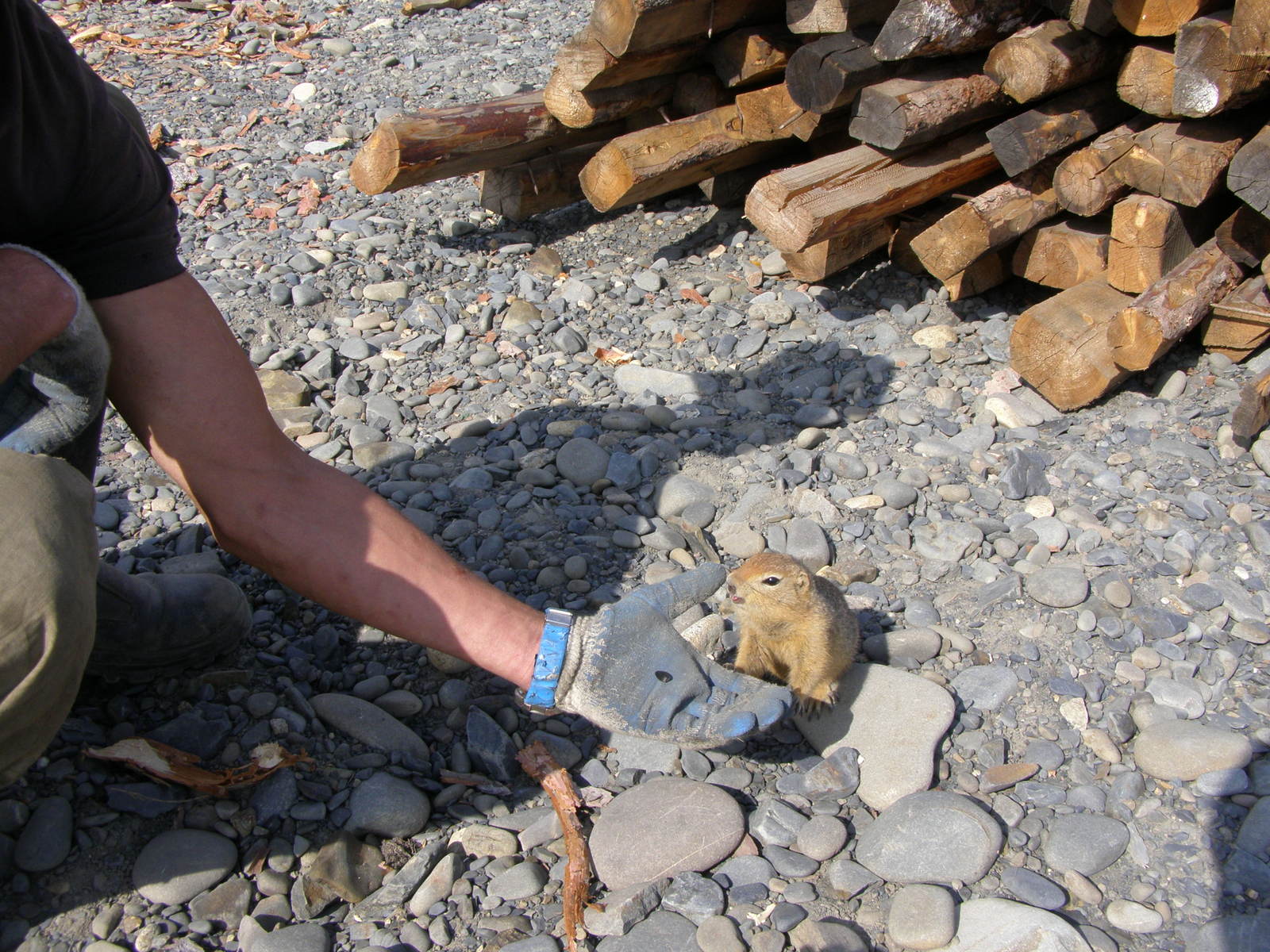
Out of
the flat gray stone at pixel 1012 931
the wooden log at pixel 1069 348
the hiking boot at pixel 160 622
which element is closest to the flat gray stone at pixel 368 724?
the hiking boot at pixel 160 622

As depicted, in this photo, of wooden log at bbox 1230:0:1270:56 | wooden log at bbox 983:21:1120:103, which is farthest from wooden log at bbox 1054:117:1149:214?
wooden log at bbox 1230:0:1270:56

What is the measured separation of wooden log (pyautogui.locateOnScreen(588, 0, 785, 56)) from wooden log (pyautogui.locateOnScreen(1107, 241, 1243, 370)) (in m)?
2.28

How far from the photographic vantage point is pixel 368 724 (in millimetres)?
2879

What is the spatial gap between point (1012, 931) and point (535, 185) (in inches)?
173

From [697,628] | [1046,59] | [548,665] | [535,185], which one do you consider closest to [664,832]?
[548,665]

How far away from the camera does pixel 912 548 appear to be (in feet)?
11.8

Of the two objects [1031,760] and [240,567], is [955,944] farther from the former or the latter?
[240,567]

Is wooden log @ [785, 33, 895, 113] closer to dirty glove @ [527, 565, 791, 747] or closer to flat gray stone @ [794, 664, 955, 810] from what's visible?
flat gray stone @ [794, 664, 955, 810]

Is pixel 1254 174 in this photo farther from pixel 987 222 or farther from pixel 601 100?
pixel 601 100

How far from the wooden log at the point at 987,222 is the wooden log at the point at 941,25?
2.01 feet

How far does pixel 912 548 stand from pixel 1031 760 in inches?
36.8

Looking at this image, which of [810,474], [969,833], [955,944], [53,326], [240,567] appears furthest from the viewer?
[810,474]

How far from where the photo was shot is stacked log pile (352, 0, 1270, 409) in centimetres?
397

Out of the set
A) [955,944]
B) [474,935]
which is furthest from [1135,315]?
[474,935]
